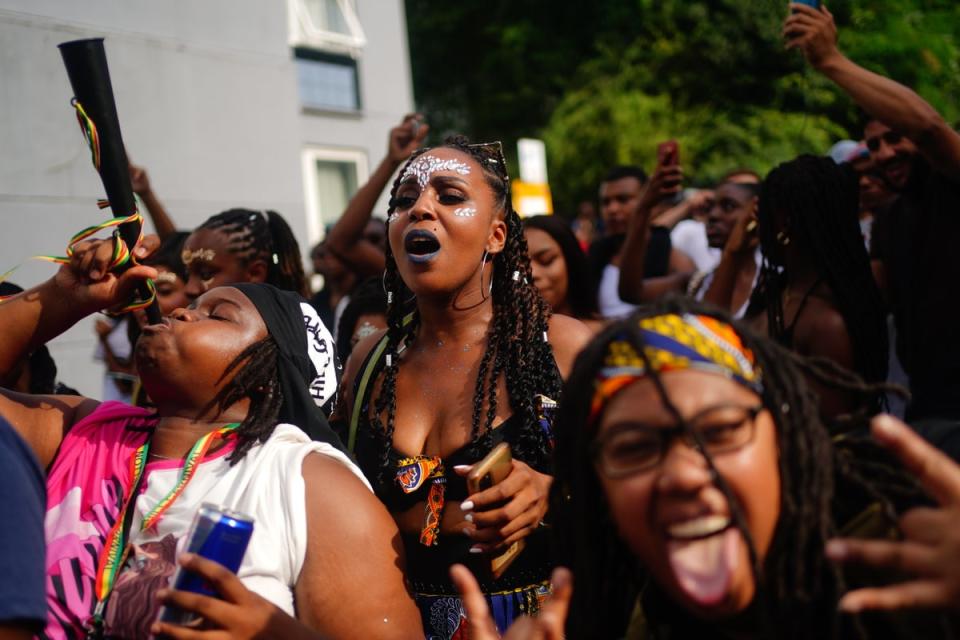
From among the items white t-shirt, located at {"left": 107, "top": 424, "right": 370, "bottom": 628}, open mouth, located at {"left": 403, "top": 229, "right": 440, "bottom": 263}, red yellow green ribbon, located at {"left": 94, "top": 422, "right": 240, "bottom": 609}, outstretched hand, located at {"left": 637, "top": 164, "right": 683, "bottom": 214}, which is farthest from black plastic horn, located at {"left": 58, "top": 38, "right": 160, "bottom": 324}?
outstretched hand, located at {"left": 637, "top": 164, "right": 683, "bottom": 214}

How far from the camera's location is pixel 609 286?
660cm

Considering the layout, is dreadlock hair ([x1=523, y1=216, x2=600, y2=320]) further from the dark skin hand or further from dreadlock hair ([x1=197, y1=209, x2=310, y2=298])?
the dark skin hand

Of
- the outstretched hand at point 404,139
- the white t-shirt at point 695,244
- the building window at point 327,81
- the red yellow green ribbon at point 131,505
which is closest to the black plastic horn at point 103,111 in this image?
the red yellow green ribbon at point 131,505

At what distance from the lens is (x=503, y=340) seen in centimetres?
327

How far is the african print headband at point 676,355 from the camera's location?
6.18 feet

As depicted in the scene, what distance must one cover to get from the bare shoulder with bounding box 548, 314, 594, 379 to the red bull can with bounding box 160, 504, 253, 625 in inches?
54.6

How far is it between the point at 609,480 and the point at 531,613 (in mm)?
1183

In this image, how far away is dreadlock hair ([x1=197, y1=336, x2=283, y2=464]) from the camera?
8.75 ft

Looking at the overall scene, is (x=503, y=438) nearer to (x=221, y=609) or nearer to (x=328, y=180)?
(x=221, y=609)

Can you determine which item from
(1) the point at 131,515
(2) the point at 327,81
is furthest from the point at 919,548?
(2) the point at 327,81

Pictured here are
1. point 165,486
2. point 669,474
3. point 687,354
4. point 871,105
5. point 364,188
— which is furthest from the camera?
point 364,188

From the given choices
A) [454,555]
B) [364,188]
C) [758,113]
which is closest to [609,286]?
[364,188]

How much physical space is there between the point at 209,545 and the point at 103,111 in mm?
1305

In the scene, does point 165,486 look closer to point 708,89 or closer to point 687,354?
point 687,354
